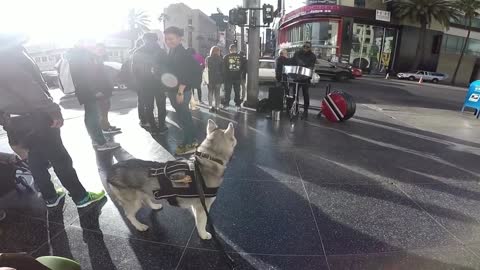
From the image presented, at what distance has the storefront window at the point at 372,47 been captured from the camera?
3334cm

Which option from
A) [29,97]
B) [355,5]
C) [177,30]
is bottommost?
[29,97]

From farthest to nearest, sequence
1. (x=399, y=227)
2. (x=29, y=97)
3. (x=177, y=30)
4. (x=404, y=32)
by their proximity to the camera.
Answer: (x=404, y=32), (x=177, y=30), (x=399, y=227), (x=29, y=97)

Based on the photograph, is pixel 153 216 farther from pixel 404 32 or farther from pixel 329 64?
pixel 404 32

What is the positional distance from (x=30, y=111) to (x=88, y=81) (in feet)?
7.06

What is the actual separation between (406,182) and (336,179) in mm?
1034

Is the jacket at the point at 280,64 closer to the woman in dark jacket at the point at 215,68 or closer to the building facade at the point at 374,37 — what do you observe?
the woman in dark jacket at the point at 215,68

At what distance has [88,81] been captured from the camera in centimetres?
482

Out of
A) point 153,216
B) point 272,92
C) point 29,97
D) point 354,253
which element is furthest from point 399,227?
point 272,92

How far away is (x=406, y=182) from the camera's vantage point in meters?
4.46

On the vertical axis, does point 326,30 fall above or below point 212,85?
above

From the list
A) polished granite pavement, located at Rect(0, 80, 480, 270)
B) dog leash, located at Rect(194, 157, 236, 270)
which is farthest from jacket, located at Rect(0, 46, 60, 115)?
dog leash, located at Rect(194, 157, 236, 270)

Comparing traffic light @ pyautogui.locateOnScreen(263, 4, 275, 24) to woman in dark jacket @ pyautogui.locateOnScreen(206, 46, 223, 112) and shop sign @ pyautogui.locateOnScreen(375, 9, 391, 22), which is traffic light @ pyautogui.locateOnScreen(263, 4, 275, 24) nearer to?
woman in dark jacket @ pyautogui.locateOnScreen(206, 46, 223, 112)

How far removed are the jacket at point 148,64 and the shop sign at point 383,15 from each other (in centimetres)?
Result: 3344

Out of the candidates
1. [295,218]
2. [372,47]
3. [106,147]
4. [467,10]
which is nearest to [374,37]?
[372,47]
